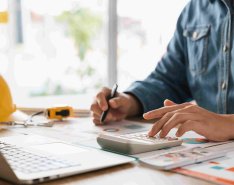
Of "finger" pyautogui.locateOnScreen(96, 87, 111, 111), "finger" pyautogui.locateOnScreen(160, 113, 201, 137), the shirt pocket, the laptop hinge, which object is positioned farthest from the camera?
the shirt pocket

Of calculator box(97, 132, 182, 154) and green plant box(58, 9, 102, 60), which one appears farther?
green plant box(58, 9, 102, 60)

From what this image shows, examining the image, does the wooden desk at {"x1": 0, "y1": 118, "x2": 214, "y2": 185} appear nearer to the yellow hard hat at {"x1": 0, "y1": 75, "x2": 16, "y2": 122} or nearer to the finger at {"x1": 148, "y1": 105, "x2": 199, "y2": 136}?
the finger at {"x1": 148, "y1": 105, "x2": 199, "y2": 136}

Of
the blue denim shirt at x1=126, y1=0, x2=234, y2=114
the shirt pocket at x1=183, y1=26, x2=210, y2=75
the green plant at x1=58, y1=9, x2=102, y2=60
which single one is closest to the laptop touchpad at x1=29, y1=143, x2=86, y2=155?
the blue denim shirt at x1=126, y1=0, x2=234, y2=114

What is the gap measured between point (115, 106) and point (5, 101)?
312 mm

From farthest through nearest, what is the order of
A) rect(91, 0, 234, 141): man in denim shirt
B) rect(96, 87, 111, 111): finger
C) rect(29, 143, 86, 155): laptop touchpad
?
1. rect(91, 0, 234, 141): man in denim shirt
2. rect(96, 87, 111, 111): finger
3. rect(29, 143, 86, 155): laptop touchpad

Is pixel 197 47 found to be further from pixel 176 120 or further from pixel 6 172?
pixel 6 172

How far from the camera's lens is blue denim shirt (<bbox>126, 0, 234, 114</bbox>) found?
1.33 metres

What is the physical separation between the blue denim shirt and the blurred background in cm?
100

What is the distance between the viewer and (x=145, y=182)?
0.60 metres

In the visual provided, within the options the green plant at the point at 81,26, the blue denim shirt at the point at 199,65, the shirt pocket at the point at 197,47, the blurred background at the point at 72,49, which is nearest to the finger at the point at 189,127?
the blue denim shirt at the point at 199,65

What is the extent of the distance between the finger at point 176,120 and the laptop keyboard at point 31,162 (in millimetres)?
247

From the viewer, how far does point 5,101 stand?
47.7 inches

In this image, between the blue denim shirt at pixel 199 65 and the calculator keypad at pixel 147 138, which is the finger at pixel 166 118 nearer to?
the calculator keypad at pixel 147 138

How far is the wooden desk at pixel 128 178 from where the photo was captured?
0.60 m
